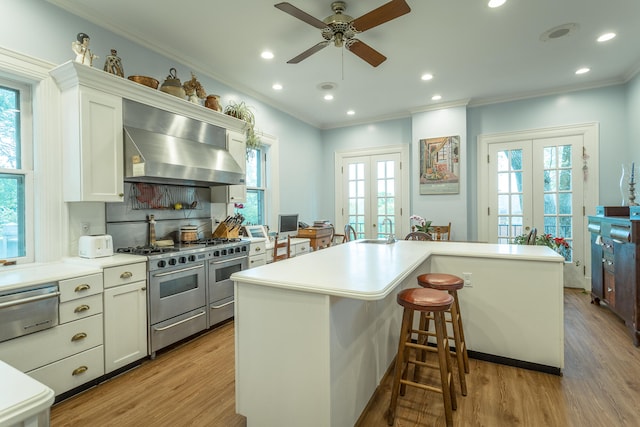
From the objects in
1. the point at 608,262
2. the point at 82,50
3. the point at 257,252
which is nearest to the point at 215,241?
the point at 257,252

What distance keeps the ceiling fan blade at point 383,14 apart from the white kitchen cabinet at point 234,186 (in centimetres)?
206

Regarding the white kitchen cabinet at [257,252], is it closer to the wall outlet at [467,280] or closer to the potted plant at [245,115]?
the potted plant at [245,115]

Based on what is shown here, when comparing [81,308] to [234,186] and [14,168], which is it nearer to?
[14,168]

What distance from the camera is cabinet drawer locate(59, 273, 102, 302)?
210 centimetres

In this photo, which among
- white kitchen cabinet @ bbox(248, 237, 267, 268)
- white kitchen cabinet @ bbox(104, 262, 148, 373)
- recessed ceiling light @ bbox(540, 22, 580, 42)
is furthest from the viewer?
white kitchen cabinet @ bbox(248, 237, 267, 268)

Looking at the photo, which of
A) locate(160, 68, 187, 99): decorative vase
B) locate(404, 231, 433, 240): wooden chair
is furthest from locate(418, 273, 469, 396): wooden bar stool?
locate(160, 68, 187, 99): decorative vase

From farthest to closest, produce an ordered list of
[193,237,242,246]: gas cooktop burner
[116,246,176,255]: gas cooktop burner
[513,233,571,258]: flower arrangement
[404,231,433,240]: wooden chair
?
[513,233,571,258]: flower arrangement, [404,231,433,240]: wooden chair, [193,237,242,246]: gas cooktop burner, [116,246,176,255]: gas cooktop burner

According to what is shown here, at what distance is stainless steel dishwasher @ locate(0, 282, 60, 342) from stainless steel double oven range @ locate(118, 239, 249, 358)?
0.66 meters

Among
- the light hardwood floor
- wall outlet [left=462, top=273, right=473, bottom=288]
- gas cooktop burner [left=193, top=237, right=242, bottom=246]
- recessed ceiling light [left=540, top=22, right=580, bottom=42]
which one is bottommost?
the light hardwood floor

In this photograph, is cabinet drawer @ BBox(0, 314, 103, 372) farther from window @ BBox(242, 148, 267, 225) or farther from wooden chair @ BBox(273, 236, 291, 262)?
window @ BBox(242, 148, 267, 225)

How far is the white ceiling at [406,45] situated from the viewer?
9.00 feet

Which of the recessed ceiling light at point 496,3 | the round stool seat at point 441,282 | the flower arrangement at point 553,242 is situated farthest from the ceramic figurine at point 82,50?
the flower arrangement at point 553,242

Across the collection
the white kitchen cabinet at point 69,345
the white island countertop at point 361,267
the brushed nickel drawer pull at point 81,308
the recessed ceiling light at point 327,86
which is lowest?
the white kitchen cabinet at point 69,345

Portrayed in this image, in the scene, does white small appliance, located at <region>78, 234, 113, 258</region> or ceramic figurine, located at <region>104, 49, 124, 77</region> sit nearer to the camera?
white small appliance, located at <region>78, 234, 113, 258</region>
